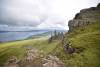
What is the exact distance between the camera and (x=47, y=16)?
25000mm

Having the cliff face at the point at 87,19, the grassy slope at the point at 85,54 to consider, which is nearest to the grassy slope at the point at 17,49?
the grassy slope at the point at 85,54

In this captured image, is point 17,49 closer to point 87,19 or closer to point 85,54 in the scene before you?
point 85,54

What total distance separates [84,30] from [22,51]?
13404 millimetres

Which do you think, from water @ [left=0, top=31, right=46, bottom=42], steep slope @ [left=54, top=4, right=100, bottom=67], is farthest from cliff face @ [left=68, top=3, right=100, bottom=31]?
water @ [left=0, top=31, right=46, bottom=42]

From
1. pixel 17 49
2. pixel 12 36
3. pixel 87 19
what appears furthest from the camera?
pixel 87 19

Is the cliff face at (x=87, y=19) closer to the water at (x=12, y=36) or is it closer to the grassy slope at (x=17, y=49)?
the grassy slope at (x=17, y=49)

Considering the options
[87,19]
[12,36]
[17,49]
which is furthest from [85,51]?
[12,36]

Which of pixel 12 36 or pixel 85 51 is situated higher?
pixel 12 36

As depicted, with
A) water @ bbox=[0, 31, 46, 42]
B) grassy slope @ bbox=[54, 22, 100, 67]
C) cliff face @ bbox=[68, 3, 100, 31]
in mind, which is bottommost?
grassy slope @ bbox=[54, 22, 100, 67]

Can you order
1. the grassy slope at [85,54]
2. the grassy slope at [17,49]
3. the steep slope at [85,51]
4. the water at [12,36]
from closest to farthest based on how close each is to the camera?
the grassy slope at [85,54] → the steep slope at [85,51] → the grassy slope at [17,49] → the water at [12,36]

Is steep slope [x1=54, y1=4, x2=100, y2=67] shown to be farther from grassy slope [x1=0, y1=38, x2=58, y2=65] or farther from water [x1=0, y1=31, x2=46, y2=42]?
water [x1=0, y1=31, x2=46, y2=42]

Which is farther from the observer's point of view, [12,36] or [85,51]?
[12,36]

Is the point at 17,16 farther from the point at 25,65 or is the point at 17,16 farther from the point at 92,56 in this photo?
the point at 92,56

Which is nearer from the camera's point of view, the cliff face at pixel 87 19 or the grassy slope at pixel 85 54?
the grassy slope at pixel 85 54
